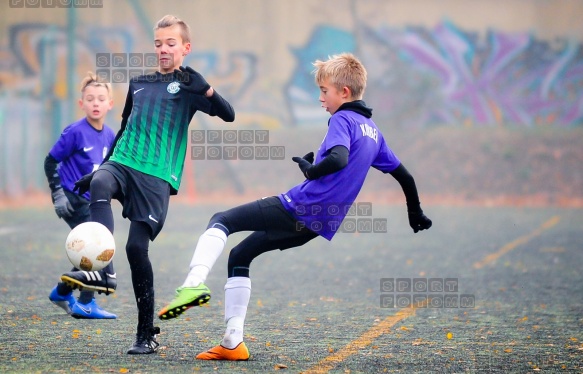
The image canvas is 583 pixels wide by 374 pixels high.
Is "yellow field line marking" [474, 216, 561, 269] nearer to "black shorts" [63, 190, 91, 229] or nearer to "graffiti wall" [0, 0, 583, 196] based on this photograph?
"black shorts" [63, 190, 91, 229]

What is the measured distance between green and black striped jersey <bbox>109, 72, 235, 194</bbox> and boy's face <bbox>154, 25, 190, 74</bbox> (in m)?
0.08

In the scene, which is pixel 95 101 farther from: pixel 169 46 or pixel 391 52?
pixel 391 52

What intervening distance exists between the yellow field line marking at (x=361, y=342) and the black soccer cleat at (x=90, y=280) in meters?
1.34

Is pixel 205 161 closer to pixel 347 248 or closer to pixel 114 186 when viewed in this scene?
pixel 347 248

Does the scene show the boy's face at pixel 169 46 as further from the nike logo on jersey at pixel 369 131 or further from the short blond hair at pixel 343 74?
the nike logo on jersey at pixel 369 131

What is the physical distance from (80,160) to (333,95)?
262cm

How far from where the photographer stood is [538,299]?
8930mm

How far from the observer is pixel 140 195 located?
5.82m

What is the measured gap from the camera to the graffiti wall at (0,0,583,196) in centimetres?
2881

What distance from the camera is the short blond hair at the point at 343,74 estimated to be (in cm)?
588

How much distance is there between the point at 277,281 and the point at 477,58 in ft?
68.2

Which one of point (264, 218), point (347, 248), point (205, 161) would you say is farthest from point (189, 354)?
point (205, 161)

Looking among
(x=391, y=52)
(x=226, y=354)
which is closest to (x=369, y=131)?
(x=226, y=354)

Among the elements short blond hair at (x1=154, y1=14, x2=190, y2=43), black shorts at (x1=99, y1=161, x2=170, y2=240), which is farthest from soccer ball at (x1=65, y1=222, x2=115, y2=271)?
short blond hair at (x1=154, y1=14, x2=190, y2=43)
